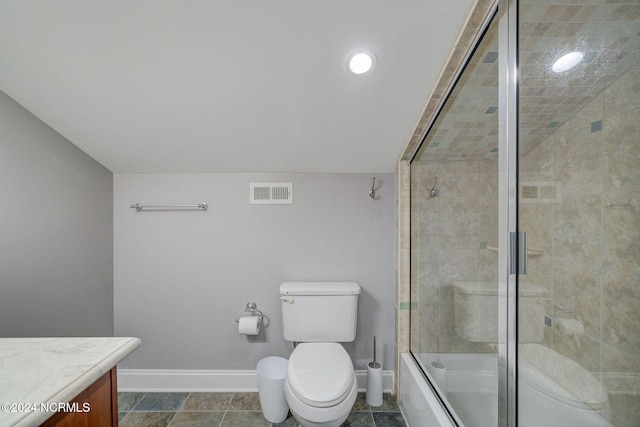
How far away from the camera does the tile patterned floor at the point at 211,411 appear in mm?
1506

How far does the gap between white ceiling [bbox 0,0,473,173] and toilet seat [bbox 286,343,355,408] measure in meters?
1.19

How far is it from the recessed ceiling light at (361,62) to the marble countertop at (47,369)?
1.29 meters

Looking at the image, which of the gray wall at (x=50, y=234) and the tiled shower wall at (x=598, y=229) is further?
the gray wall at (x=50, y=234)

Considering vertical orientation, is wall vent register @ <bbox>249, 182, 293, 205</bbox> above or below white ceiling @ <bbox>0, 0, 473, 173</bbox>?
below

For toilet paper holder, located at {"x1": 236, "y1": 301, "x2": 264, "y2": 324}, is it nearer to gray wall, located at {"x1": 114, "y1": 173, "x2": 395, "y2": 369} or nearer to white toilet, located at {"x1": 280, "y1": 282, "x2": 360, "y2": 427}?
gray wall, located at {"x1": 114, "y1": 173, "x2": 395, "y2": 369}

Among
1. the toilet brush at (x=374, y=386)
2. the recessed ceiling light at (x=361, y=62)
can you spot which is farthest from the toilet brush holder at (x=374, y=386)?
the recessed ceiling light at (x=361, y=62)

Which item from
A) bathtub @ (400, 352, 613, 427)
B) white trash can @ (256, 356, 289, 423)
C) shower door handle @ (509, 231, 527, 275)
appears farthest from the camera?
white trash can @ (256, 356, 289, 423)

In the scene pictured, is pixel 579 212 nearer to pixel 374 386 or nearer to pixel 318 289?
pixel 318 289

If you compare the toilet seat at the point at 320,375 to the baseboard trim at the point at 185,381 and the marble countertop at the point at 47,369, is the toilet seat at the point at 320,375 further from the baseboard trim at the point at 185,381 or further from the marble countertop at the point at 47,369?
the marble countertop at the point at 47,369

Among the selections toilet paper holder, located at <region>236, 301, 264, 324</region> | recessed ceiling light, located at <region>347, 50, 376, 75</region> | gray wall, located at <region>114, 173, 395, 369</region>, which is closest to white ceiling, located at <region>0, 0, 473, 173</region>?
recessed ceiling light, located at <region>347, 50, 376, 75</region>

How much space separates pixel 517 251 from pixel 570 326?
63cm

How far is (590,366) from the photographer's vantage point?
3.34 feet

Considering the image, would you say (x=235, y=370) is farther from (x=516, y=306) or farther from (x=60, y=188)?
(x=516, y=306)

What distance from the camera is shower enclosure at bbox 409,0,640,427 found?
778 millimetres
